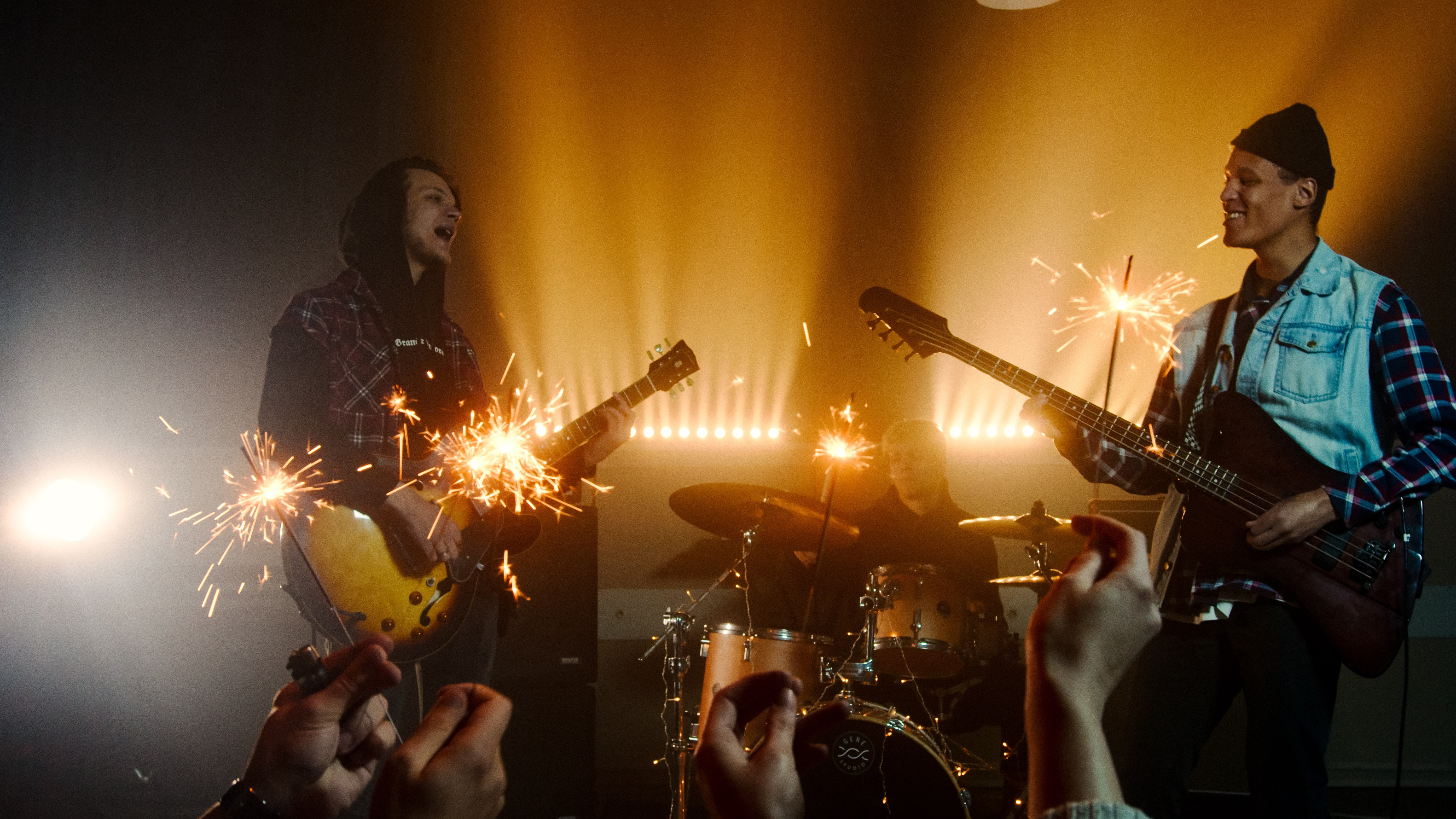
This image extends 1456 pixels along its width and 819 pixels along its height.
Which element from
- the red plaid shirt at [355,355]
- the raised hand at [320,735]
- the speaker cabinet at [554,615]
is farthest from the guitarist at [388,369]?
the raised hand at [320,735]

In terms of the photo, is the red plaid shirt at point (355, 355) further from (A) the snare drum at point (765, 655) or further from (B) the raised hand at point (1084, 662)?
(B) the raised hand at point (1084, 662)

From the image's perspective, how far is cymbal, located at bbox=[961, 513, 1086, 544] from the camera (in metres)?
3.08

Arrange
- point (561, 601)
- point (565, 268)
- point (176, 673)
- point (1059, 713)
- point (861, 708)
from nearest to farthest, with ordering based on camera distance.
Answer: point (1059, 713) < point (861, 708) < point (561, 601) < point (176, 673) < point (565, 268)

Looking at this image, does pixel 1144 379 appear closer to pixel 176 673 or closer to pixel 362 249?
pixel 362 249

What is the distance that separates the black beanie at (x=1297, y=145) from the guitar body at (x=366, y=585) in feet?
8.54

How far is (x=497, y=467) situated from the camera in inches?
109

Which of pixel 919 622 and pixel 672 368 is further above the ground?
pixel 672 368

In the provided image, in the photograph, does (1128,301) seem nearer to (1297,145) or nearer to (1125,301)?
(1125,301)

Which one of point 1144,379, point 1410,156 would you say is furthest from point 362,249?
point 1410,156

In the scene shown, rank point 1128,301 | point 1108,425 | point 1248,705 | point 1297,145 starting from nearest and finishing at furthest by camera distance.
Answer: point 1248,705
point 1297,145
point 1108,425
point 1128,301

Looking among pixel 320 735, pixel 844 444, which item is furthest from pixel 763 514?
pixel 320 735

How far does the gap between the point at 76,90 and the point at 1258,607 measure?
17.1ft

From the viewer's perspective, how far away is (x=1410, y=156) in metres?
3.86

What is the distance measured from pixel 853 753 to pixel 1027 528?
3.63ft
